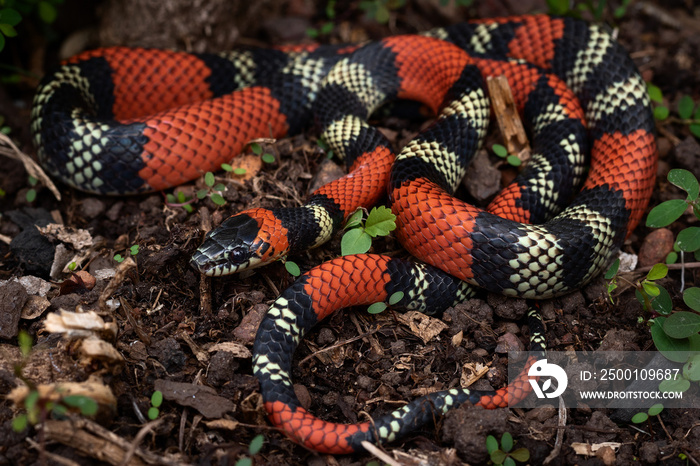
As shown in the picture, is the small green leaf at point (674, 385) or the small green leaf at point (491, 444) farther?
the small green leaf at point (674, 385)

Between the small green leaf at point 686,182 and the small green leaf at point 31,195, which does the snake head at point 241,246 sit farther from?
the small green leaf at point 686,182

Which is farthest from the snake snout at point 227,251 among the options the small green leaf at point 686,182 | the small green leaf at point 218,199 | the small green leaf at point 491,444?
the small green leaf at point 686,182

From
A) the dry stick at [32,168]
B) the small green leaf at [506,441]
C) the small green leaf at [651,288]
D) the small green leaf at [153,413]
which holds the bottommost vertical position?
the small green leaf at [506,441]

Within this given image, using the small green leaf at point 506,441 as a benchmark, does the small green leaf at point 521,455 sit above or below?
below

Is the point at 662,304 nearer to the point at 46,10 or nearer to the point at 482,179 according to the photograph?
the point at 482,179

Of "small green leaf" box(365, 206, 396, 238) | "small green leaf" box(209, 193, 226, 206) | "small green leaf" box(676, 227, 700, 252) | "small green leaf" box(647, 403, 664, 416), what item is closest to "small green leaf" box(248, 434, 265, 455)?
"small green leaf" box(365, 206, 396, 238)

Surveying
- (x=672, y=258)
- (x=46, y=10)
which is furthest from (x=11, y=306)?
(x=672, y=258)

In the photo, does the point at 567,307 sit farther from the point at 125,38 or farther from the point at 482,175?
the point at 125,38
